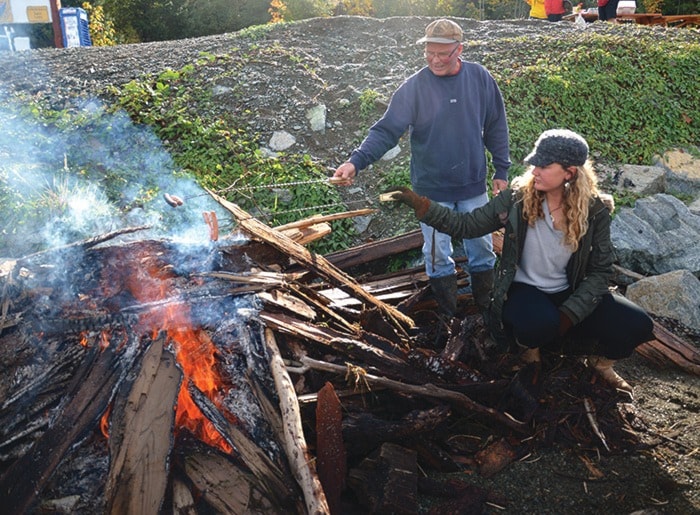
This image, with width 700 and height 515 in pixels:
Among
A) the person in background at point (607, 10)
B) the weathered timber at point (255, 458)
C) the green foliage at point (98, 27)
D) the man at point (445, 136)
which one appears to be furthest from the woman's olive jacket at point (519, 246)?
the green foliage at point (98, 27)

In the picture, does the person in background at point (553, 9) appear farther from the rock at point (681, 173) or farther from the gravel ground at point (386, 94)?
the rock at point (681, 173)

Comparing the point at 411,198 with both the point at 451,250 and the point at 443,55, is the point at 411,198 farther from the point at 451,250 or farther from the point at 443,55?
→ the point at 443,55

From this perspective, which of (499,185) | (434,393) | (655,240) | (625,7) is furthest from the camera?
(625,7)

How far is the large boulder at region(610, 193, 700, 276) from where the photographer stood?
6098 millimetres

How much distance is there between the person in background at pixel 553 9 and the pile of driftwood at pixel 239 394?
1090cm

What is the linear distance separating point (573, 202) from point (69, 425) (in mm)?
3251

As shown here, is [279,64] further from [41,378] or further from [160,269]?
[41,378]

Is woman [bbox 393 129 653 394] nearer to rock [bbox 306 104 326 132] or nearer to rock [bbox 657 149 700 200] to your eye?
rock [bbox 306 104 326 132]

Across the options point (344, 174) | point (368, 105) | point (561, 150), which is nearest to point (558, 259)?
point (561, 150)

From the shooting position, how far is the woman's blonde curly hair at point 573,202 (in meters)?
3.87

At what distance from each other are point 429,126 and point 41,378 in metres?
3.30

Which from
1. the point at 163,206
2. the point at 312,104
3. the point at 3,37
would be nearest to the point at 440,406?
the point at 163,206

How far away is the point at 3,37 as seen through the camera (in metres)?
12.7

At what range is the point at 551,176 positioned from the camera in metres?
3.90
